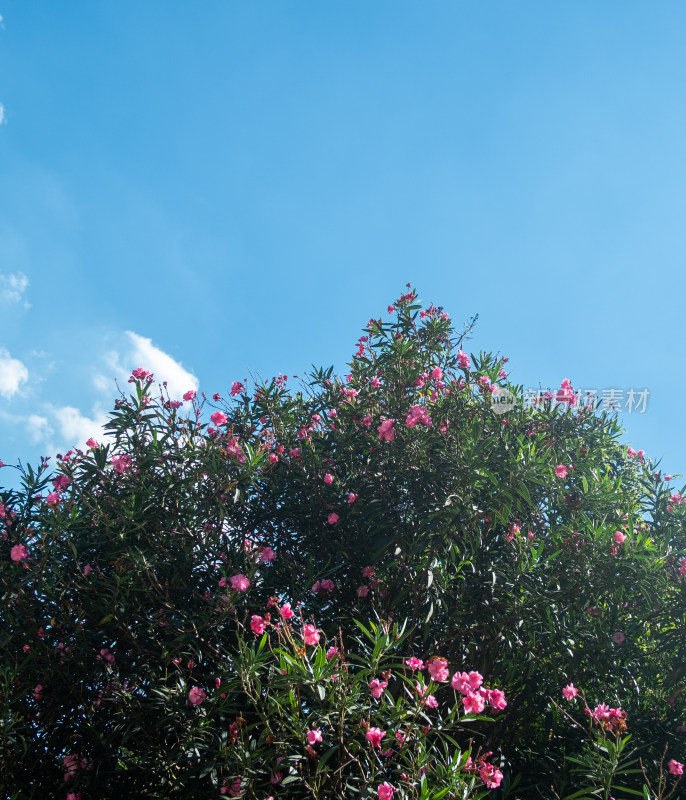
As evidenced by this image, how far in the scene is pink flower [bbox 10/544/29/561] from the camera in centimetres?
351

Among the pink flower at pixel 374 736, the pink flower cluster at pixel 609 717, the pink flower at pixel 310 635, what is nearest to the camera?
the pink flower at pixel 374 736

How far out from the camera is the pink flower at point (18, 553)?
11.5 feet

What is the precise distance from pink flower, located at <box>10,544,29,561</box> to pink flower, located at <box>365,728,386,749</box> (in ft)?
7.00

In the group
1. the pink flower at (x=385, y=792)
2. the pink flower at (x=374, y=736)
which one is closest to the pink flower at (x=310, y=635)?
the pink flower at (x=374, y=736)

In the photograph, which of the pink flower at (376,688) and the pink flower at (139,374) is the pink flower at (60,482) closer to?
the pink flower at (139,374)

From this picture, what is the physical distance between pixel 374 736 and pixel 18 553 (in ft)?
7.16

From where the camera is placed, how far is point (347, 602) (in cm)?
418

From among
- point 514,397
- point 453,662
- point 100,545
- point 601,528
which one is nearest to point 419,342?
point 514,397

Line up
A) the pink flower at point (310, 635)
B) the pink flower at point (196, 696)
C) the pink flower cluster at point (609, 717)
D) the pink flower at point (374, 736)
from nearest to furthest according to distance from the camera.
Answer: the pink flower at point (374, 736), the pink flower at point (310, 635), the pink flower cluster at point (609, 717), the pink flower at point (196, 696)

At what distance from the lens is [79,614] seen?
136 inches

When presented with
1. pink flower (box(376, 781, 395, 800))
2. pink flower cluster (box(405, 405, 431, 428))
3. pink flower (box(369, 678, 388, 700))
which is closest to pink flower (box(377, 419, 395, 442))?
pink flower cluster (box(405, 405, 431, 428))

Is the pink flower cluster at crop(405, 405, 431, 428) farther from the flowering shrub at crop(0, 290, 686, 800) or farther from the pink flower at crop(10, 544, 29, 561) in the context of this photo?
the pink flower at crop(10, 544, 29, 561)

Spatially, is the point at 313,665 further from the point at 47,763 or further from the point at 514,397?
the point at 514,397

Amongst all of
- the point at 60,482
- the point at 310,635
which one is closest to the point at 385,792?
the point at 310,635
